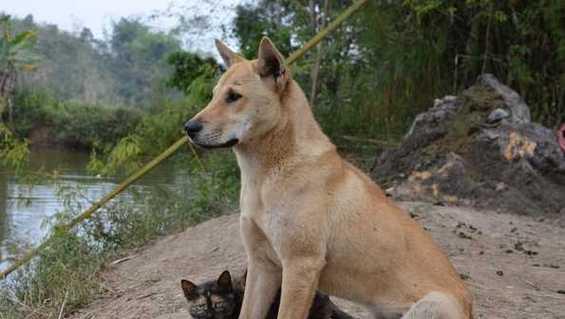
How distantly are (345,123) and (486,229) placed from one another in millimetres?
5078

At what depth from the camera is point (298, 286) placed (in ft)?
14.4

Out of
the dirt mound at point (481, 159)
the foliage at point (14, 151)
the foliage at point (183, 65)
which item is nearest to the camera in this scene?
the foliage at point (14, 151)

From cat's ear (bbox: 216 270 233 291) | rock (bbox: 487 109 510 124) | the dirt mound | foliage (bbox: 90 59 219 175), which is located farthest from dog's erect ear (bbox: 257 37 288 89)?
foliage (bbox: 90 59 219 175)

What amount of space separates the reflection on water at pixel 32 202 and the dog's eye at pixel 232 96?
5646mm

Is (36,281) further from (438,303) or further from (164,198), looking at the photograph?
(438,303)

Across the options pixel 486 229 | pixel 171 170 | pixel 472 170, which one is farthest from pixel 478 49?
pixel 171 170

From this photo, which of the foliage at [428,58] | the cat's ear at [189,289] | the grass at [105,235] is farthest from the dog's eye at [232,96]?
the foliage at [428,58]

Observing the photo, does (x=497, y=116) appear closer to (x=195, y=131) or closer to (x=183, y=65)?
(x=195, y=131)

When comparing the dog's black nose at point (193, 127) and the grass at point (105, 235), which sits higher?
the dog's black nose at point (193, 127)

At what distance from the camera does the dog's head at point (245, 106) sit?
14.5ft

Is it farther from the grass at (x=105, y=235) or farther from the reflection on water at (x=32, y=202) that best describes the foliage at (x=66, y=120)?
the grass at (x=105, y=235)

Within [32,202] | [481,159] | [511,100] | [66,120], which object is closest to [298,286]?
[481,159]

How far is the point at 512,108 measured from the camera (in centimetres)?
1138

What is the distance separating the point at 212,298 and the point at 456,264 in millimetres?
3085
